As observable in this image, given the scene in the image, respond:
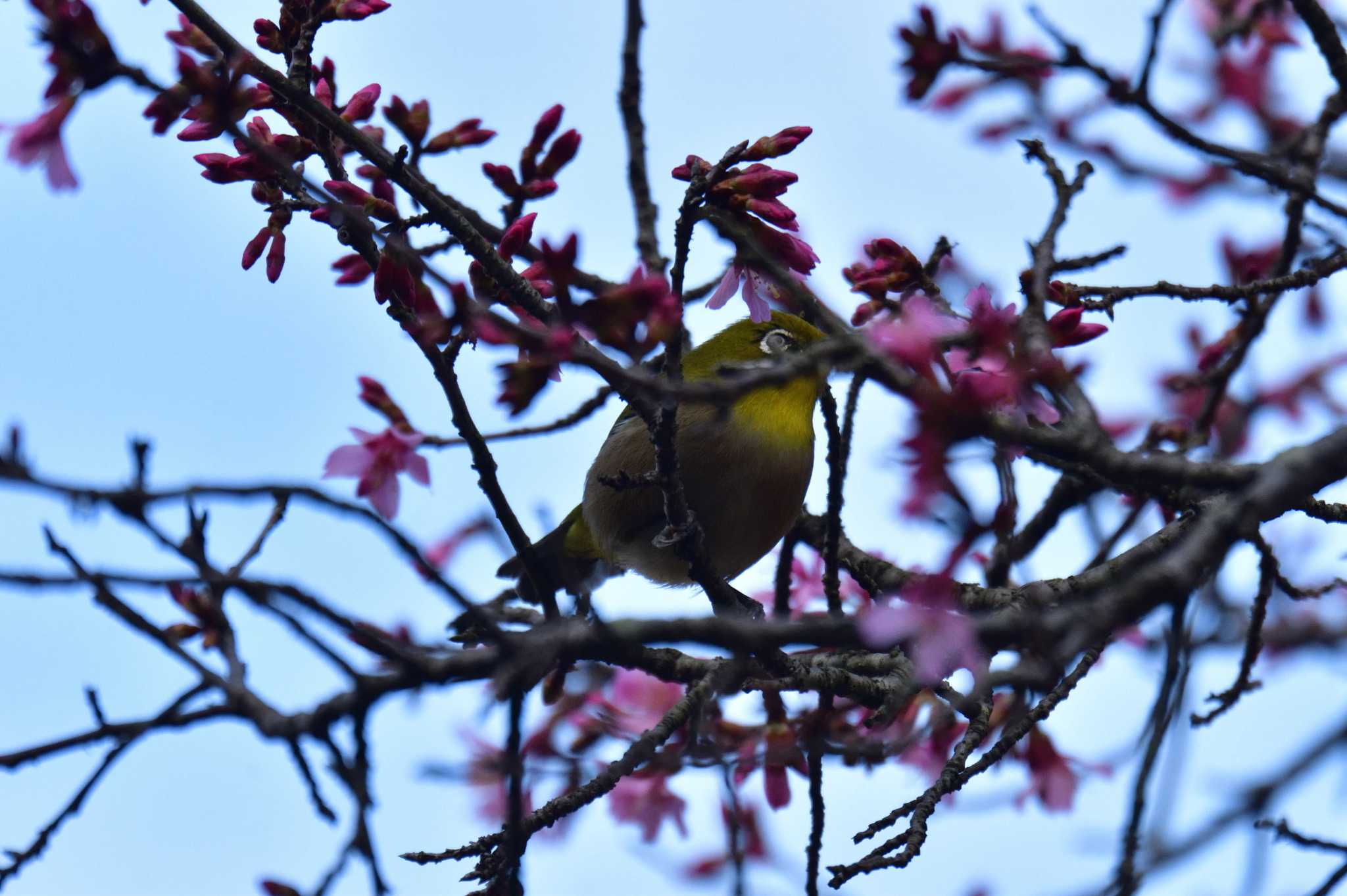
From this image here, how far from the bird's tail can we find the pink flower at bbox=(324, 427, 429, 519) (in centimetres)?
219

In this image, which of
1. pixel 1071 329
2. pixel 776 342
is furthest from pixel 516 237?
pixel 776 342

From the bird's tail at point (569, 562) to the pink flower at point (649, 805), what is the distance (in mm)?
1072

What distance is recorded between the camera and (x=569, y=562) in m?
5.95

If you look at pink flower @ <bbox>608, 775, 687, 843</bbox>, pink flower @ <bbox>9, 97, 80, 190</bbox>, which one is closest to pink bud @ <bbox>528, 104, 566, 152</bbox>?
pink flower @ <bbox>9, 97, 80, 190</bbox>

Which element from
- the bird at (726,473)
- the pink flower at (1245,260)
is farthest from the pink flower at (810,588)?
the pink flower at (1245,260)

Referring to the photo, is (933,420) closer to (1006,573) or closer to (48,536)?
(48,536)

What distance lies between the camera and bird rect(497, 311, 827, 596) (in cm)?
479

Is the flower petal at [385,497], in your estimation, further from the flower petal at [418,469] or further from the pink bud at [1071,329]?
the pink bud at [1071,329]

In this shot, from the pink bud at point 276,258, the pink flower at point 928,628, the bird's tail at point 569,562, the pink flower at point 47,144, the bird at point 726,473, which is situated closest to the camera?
the pink flower at point 928,628

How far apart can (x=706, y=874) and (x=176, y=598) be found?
2.47m

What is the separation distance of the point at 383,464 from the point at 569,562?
2.57m

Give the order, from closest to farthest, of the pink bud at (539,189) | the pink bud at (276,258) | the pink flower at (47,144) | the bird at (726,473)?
the pink flower at (47,144)
the pink bud at (276,258)
the pink bud at (539,189)
the bird at (726,473)

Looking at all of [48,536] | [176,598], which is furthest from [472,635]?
[48,536]

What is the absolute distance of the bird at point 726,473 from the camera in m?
4.79
